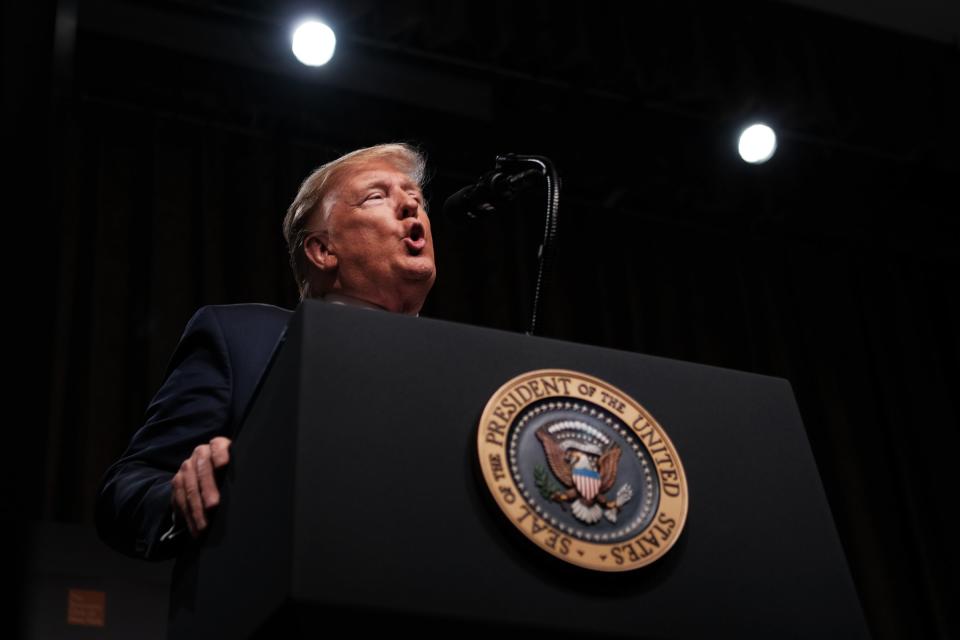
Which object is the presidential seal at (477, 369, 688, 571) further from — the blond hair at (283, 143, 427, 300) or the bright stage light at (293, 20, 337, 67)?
the bright stage light at (293, 20, 337, 67)

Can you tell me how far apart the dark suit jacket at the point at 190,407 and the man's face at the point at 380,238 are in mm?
208

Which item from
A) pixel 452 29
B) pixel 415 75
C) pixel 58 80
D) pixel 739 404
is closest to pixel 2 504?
pixel 58 80

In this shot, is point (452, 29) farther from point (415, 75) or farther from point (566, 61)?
point (415, 75)

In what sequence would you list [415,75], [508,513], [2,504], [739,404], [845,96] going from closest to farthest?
[2,504] → [508,513] → [739,404] → [845,96] → [415,75]

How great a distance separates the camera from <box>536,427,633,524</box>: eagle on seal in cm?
89

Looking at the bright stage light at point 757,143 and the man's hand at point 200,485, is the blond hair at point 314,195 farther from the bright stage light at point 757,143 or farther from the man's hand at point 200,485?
the bright stage light at point 757,143

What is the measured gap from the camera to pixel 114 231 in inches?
152

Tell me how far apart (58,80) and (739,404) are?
33.3 inches

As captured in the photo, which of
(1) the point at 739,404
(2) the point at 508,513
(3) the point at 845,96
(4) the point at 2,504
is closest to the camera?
(4) the point at 2,504

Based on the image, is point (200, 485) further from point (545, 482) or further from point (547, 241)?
point (547, 241)

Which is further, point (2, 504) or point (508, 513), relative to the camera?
point (508, 513)

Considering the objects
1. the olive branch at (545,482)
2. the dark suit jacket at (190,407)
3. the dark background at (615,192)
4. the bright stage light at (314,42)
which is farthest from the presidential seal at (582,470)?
the bright stage light at (314,42)

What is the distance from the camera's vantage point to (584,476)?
2.95 ft

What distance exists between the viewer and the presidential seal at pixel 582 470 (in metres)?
0.87
